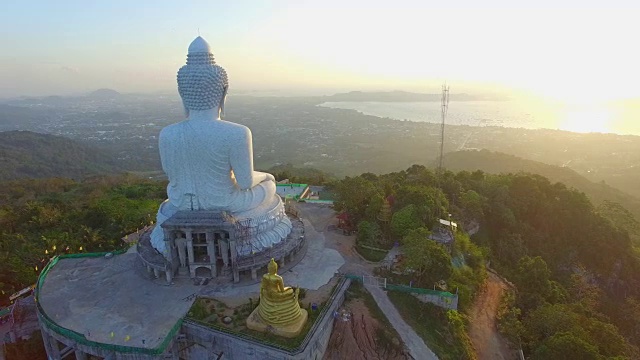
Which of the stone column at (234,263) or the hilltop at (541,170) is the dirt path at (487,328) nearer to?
the stone column at (234,263)

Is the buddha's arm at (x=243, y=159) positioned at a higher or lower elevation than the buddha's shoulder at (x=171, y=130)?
lower

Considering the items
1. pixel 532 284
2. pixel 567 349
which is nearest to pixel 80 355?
pixel 567 349

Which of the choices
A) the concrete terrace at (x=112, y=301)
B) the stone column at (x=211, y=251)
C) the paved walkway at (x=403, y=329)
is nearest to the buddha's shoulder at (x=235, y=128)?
the stone column at (x=211, y=251)

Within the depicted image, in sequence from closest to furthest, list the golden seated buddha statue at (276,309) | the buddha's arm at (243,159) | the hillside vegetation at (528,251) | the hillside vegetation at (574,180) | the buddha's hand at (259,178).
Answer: the golden seated buddha statue at (276,309) → the buddha's arm at (243,159) → the hillside vegetation at (528,251) → the buddha's hand at (259,178) → the hillside vegetation at (574,180)

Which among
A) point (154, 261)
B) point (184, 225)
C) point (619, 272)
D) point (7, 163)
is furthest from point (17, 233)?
point (7, 163)

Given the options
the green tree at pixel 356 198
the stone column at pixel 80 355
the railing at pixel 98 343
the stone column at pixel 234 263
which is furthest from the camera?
the green tree at pixel 356 198

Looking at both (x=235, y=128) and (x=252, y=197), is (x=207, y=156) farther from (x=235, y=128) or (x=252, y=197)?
(x=252, y=197)

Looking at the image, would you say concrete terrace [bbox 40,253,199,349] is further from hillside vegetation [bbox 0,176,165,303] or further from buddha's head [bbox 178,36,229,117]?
buddha's head [bbox 178,36,229,117]
